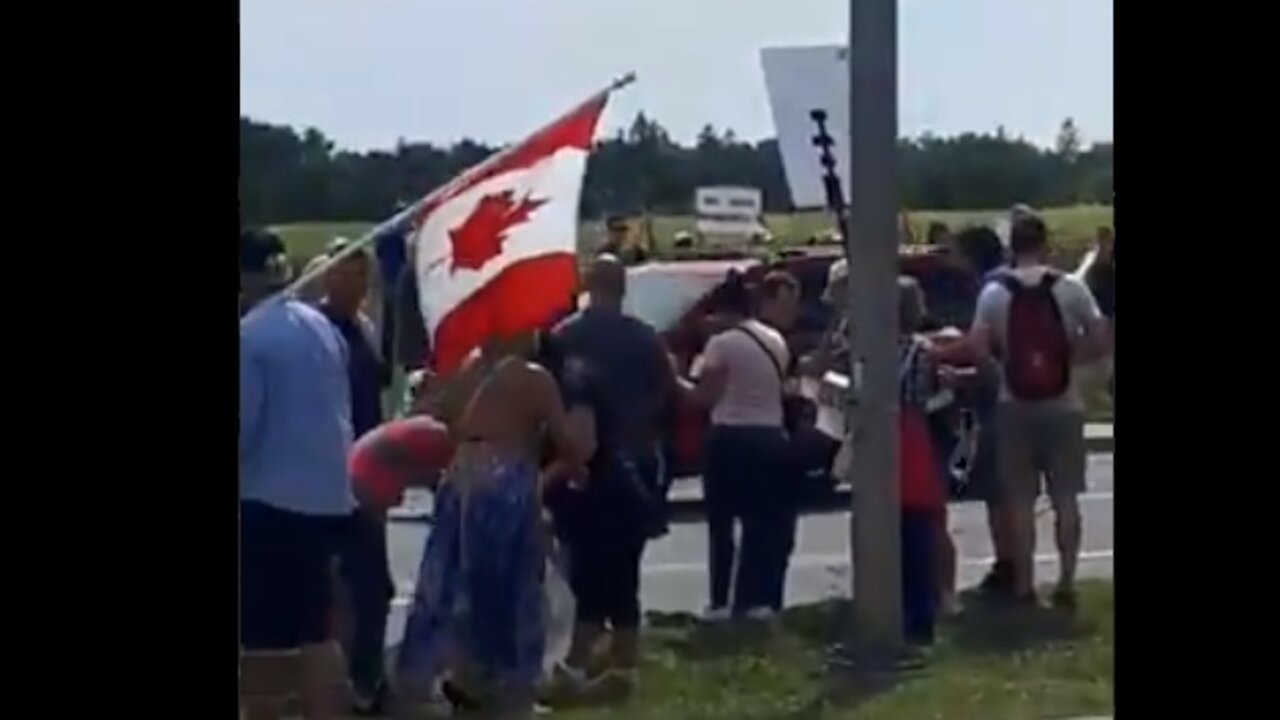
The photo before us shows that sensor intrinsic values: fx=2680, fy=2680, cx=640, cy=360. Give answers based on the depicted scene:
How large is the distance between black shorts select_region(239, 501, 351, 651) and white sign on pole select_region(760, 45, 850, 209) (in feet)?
6.22

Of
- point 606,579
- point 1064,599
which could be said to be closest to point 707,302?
point 1064,599

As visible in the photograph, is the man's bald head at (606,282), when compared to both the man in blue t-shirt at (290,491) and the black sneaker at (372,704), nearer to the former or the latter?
the man in blue t-shirt at (290,491)

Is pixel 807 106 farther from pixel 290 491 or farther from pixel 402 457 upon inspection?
pixel 290 491

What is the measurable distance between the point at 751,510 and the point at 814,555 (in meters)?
1.63

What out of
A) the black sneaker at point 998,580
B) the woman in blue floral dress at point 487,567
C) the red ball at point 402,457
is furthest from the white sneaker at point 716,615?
the red ball at point 402,457

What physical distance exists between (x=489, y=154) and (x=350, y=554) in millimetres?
1088

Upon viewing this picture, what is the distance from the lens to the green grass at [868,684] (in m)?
7.25

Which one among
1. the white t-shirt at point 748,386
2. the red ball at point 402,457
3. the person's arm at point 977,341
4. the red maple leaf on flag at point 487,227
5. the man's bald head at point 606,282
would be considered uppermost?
the red maple leaf on flag at point 487,227

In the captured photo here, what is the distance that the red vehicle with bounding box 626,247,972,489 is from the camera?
8750 mm

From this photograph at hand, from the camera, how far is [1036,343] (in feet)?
28.2

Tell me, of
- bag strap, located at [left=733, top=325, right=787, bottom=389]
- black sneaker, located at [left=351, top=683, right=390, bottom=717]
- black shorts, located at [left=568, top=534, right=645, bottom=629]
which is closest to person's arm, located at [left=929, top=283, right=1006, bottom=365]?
bag strap, located at [left=733, top=325, right=787, bottom=389]
